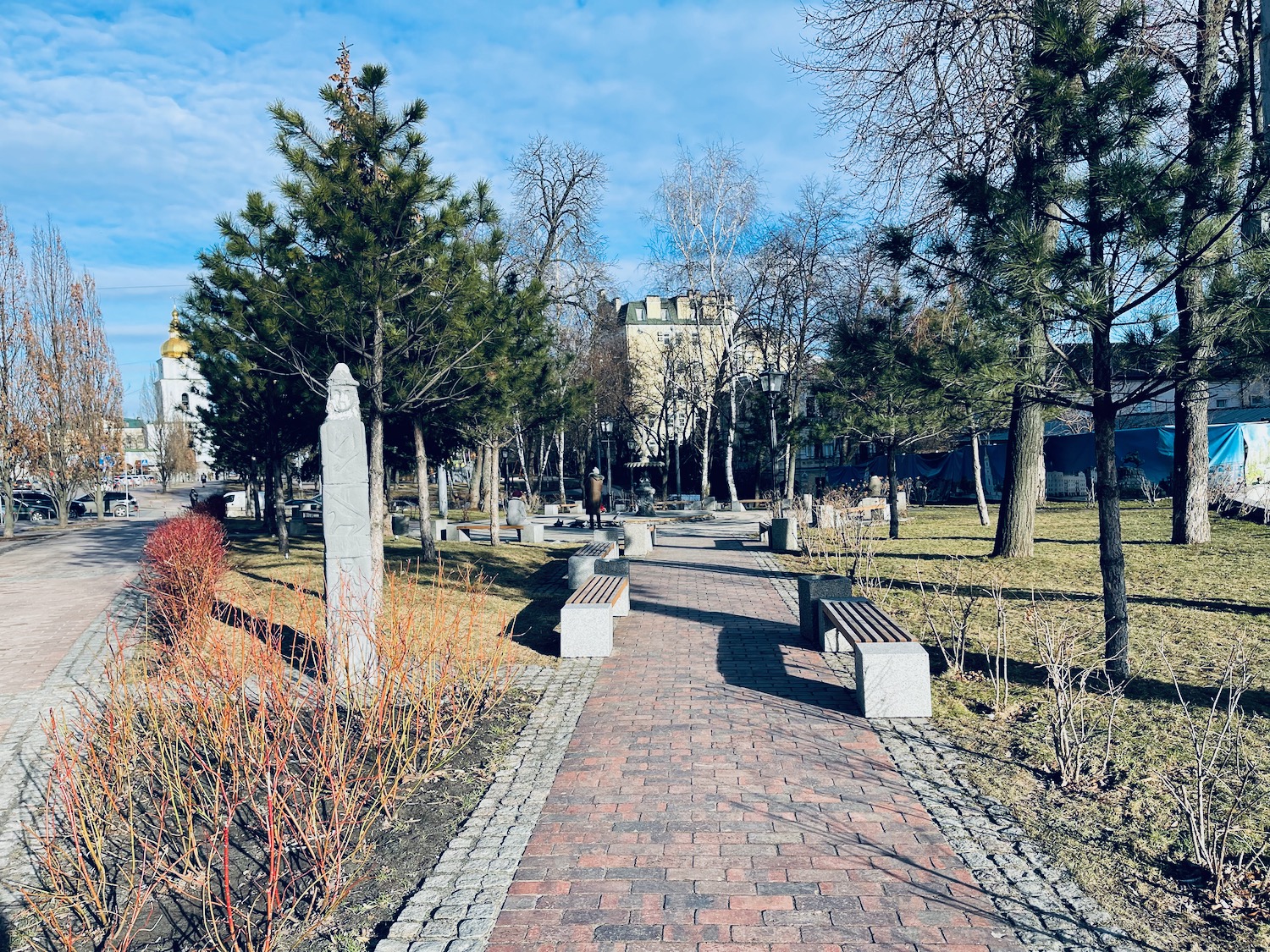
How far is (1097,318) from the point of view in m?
6.48

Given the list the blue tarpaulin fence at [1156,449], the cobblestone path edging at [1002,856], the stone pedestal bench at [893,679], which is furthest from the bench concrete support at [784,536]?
the cobblestone path edging at [1002,856]

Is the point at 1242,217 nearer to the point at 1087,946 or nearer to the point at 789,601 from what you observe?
the point at 1087,946

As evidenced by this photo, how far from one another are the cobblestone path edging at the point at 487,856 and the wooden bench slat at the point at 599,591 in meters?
2.03

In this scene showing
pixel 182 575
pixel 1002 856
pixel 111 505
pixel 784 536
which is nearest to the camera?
pixel 1002 856

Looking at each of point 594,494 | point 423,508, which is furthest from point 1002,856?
point 594,494

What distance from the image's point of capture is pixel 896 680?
6.09 meters

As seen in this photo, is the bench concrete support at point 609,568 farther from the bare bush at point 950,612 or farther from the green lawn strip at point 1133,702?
the bare bush at point 950,612

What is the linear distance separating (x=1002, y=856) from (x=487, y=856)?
2.37 m

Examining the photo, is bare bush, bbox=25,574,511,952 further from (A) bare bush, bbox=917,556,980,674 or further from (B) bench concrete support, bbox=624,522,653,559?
(B) bench concrete support, bbox=624,522,653,559

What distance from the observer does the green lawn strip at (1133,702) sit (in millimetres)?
3686

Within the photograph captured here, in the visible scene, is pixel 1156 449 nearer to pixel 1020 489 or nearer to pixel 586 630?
pixel 1020 489

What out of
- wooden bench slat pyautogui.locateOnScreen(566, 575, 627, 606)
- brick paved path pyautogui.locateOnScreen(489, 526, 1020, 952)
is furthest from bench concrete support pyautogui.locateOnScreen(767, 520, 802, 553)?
brick paved path pyautogui.locateOnScreen(489, 526, 1020, 952)

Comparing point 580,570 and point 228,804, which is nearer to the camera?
point 228,804

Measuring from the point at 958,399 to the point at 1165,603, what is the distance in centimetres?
454
